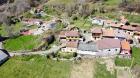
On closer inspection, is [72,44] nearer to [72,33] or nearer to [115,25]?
[72,33]

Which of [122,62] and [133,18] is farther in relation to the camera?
[133,18]

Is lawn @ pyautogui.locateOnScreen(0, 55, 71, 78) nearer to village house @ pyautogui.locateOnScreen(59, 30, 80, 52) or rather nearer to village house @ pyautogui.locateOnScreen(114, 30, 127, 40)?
village house @ pyautogui.locateOnScreen(59, 30, 80, 52)

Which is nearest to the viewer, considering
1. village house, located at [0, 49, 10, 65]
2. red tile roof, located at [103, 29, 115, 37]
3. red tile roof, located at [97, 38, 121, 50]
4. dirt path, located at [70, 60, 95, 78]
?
dirt path, located at [70, 60, 95, 78]

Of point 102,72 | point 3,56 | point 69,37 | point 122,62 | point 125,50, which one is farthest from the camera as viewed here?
point 69,37

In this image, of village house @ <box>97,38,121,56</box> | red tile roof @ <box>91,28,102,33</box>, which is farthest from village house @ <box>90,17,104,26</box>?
village house @ <box>97,38,121,56</box>

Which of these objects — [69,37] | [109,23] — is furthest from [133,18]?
[69,37]

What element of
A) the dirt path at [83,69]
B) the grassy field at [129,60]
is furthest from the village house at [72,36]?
the grassy field at [129,60]

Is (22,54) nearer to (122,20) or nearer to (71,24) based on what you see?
(71,24)
